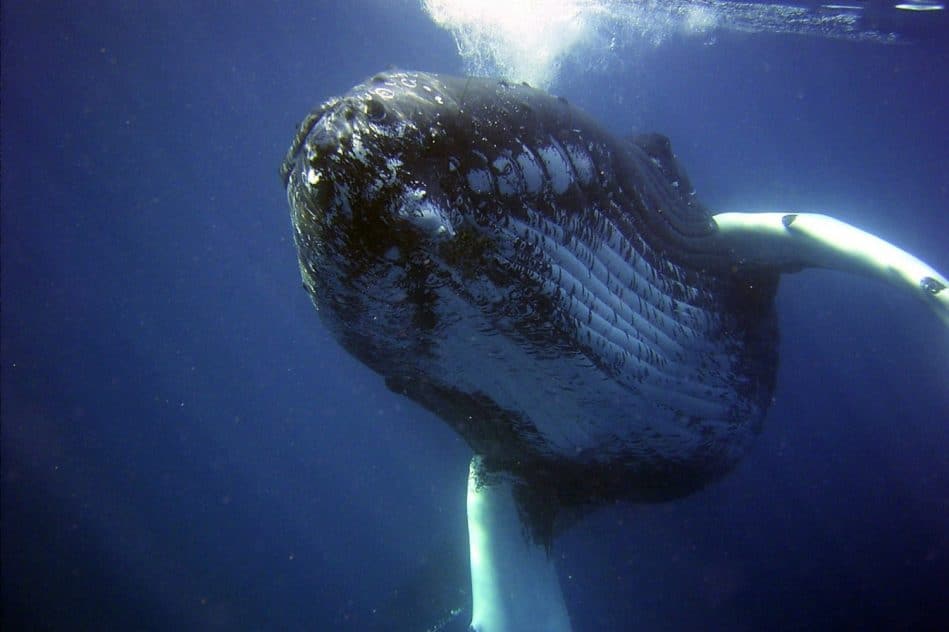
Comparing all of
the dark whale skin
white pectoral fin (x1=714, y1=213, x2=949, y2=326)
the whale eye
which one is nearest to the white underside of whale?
white pectoral fin (x1=714, y1=213, x2=949, y2=326)

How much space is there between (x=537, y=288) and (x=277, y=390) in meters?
63.4

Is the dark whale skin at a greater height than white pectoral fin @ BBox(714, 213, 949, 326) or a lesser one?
lesser

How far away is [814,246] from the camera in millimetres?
4781

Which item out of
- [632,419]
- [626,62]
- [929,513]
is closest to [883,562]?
[929,513]

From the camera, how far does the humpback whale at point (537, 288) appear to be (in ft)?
6.60

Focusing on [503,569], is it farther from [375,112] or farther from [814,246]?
[375,112]

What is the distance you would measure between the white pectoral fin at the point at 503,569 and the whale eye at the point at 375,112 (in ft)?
12.3

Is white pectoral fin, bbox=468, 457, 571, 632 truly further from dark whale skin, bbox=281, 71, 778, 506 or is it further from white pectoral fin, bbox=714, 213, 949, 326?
white pectoral fin, bbox=714, 213, 949, 326

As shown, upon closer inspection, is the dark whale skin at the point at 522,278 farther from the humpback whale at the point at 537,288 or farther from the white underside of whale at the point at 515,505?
the white underside of whale at the point at 515,505

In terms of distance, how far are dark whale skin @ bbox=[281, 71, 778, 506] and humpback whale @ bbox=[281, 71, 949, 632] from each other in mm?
11

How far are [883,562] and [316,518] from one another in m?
50.8

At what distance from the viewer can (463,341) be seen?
8.86 ft

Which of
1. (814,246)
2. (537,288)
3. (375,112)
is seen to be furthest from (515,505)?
(375,112)

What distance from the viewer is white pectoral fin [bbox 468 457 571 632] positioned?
16.9 ft
